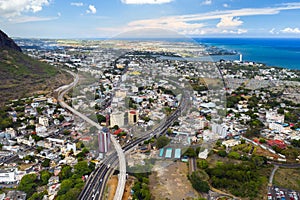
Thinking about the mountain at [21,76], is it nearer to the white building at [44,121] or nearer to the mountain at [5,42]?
the mountain at [5,42]

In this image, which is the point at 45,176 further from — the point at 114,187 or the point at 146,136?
the point at 146,136

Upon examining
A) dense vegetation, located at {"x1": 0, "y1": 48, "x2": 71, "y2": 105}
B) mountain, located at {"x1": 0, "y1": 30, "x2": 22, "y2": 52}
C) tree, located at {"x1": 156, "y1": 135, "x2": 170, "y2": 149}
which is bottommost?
tree, located at {"x1": 156, "y1": 135, "x2": 170, "y2": 149}

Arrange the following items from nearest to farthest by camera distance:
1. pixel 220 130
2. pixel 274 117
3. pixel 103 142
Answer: pixel 103 142, pixel 220 130, pixel 274 117

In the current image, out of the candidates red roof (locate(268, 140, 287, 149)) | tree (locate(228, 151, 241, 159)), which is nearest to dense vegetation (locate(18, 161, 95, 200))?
tree (locate(228, 151, 241, 159))

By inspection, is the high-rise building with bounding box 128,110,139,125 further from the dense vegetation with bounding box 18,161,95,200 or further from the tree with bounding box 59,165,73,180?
the tree with bounding box 59,165,73,180

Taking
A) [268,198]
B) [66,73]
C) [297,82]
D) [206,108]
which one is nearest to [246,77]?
[297,82]

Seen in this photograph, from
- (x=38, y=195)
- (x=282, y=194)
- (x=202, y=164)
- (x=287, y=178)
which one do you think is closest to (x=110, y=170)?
(x=38, y=195)
